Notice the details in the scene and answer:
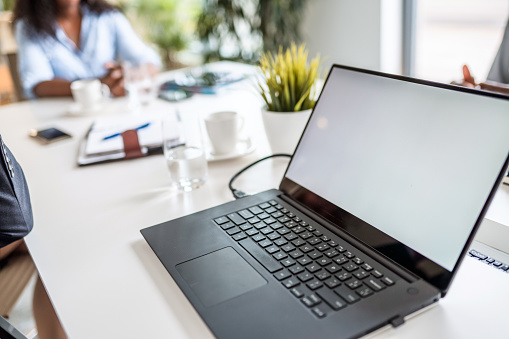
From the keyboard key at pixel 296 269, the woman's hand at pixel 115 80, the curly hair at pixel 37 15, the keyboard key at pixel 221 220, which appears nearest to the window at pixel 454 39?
the woman's hand at pixel 115 80

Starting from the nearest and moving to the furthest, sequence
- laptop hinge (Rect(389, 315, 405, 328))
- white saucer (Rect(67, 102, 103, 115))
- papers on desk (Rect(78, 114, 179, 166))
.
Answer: laptop hinge (Rect(389, 315, 405, 328)), papers on desk (Rect(78, 114, 179, 166)), white saucer (Rect(67, 102, 103, 115))

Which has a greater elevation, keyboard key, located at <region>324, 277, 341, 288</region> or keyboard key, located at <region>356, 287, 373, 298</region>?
keyboard key, located at <region>324, 277, 341, 288</region>

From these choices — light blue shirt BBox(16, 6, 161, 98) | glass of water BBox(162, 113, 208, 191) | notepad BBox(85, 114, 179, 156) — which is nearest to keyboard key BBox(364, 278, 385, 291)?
glass of water BBox(162, 113, 208, 191)

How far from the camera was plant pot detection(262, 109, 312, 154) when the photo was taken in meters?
1.03

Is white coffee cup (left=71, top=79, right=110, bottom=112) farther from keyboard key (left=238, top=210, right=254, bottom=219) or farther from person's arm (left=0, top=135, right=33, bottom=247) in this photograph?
keyboard key (left=238, top=210, right=254, bottom=219)

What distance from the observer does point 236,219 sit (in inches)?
30.9

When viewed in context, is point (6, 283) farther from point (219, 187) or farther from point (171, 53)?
point (171, 53)

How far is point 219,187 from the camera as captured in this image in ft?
3.15

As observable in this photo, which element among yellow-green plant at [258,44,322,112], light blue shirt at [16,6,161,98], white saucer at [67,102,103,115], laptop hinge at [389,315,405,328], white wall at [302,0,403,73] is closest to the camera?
laptop hinge at [389,315,405,328]

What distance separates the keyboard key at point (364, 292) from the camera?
571 mm

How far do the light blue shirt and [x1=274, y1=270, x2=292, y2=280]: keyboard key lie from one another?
1.68 metres

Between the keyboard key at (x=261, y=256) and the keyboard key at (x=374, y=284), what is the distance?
0.39ft

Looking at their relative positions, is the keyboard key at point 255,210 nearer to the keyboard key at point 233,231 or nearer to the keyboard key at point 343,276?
the keyboard key at point 233,231

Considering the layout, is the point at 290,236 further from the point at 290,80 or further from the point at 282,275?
the point at 290,80
